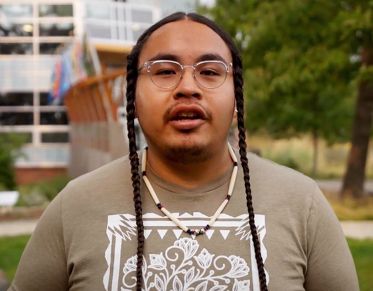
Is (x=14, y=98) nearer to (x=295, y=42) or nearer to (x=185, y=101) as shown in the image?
(x=295, y=42)

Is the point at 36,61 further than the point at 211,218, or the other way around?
the point at 36,61

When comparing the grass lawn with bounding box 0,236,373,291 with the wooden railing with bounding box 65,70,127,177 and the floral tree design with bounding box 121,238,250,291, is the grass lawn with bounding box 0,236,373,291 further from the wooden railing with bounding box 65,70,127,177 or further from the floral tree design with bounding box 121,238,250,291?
the floral tree design with bounding box 121,238,250,291

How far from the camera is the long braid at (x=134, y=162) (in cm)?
159

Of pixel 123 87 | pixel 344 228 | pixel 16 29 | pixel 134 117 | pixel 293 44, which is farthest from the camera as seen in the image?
pixel 16 29

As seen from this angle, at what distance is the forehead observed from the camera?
1.62m

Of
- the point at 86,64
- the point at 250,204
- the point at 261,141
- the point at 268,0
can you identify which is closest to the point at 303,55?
the point at 268,0

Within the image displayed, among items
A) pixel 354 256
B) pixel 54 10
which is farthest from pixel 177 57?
pixel 54 10

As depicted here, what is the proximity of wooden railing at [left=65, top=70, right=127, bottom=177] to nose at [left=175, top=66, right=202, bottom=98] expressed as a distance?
21.2 feet

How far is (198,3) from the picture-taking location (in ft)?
49.1

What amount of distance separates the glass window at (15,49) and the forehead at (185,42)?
65.3 ft

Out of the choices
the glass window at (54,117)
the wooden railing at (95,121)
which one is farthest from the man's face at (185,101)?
the glass window at (54,117)

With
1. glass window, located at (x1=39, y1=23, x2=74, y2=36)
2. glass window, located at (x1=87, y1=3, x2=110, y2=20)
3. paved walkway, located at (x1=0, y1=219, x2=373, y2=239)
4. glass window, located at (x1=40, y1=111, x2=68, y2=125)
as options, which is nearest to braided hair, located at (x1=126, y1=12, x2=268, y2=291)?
paved walkway, located at (x1=0, y1=219, x2=373, y2=239)

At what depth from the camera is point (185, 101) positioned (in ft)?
5.20

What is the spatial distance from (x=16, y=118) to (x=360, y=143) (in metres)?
11.0
